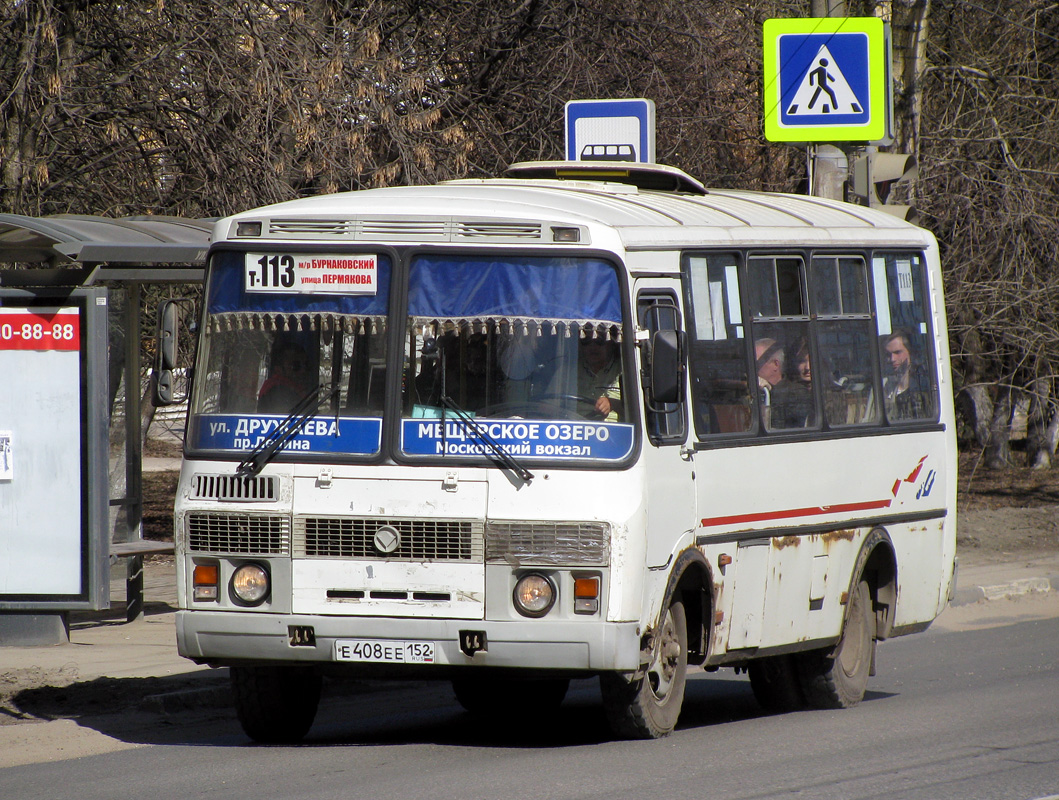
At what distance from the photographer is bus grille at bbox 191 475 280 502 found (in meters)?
7.41

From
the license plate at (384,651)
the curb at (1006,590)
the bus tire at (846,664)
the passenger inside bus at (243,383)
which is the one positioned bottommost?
the curb at (1006,590)

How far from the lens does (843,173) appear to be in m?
13.6

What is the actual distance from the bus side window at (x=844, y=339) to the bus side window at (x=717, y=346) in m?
0.81

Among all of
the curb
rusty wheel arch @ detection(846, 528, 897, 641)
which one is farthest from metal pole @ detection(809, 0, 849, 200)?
rusty wheel arch @ detection(846, 528, 897, 641)

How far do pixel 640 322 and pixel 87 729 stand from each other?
3570mm

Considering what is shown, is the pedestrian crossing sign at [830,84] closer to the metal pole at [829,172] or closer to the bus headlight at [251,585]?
the metal pole at [829,172]

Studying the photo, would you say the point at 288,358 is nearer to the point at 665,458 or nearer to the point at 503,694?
the point at 665,458

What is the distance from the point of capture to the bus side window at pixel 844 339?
9.15m

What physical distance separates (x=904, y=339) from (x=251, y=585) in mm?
4564

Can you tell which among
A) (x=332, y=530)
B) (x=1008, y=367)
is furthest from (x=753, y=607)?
(x=1008, y=367)

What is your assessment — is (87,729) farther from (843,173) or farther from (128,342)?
(843,173)

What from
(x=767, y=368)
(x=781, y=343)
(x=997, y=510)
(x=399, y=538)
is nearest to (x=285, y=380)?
(x=399, y=538)

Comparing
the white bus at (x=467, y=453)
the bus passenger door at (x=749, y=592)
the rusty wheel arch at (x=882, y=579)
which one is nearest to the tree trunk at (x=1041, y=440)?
the rusty wheel arch at (x=882, y=579)

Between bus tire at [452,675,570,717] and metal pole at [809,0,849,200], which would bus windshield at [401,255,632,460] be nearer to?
bus tire at [452,675,570,717]
